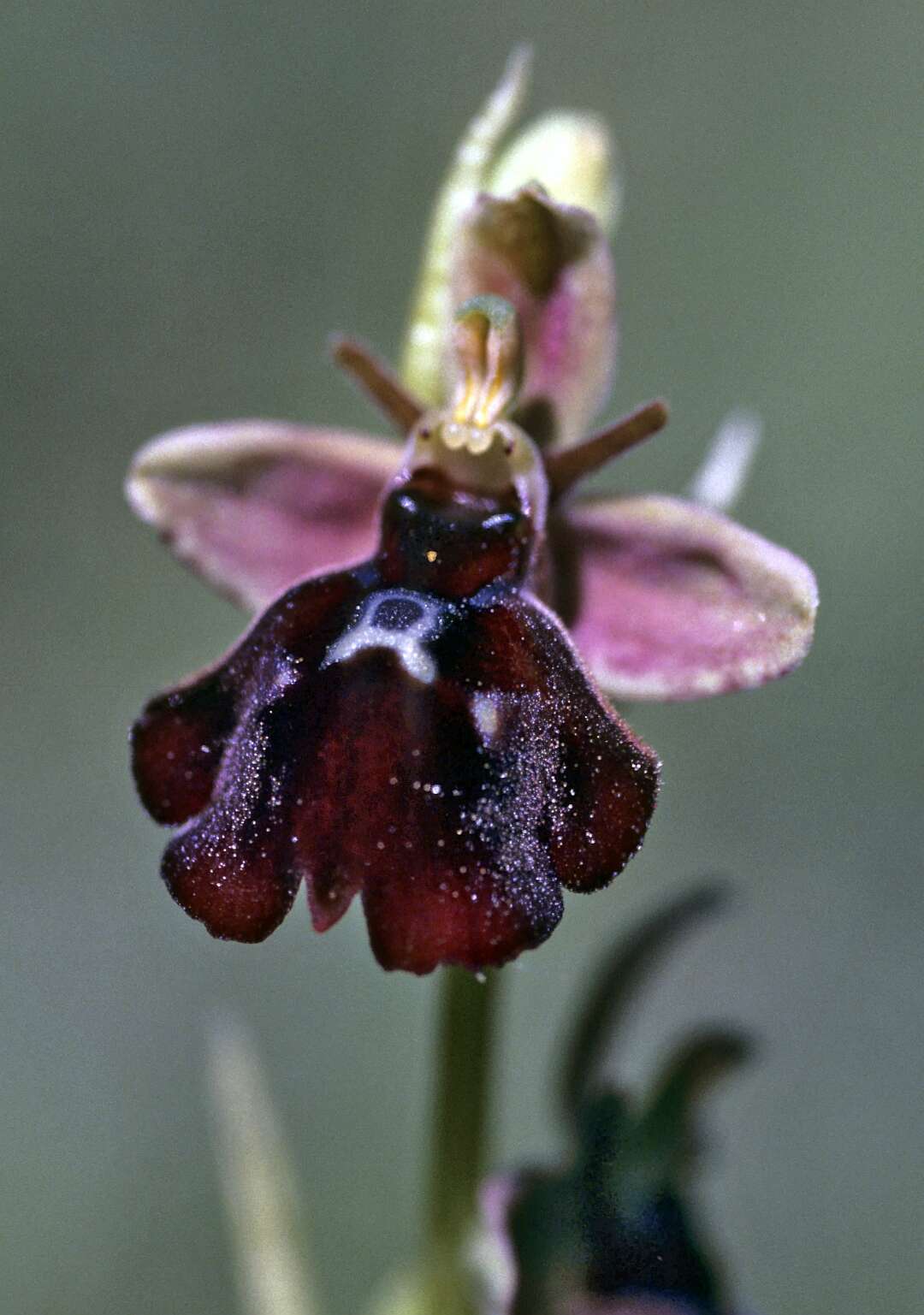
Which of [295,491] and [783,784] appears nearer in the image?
[295,491]

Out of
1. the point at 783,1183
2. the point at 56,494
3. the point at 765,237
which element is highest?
the point at 765,237

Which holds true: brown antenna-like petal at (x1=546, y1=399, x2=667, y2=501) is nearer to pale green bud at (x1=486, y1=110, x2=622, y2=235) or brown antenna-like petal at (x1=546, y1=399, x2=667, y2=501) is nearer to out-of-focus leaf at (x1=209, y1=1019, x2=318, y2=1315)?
pale green bud at (x1=486, y1=110, x2=622, y2=235)

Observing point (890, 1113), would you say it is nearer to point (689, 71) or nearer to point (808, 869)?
point (808, 869)

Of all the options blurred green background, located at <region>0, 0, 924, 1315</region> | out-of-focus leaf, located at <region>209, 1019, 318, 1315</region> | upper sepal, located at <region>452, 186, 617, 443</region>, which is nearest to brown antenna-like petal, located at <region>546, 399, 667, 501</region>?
upper sepal, located at <region>452, 186, 617, 443</region>

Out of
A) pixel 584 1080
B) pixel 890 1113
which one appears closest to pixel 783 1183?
pixel 890 1113

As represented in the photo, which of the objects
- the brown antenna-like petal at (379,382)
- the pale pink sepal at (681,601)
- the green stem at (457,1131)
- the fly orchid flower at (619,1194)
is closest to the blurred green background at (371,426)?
the fly orchid flower at (619,1194)

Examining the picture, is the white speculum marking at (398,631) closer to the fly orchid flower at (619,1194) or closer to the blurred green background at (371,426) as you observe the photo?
the fly orchid flower at (619,1194)
